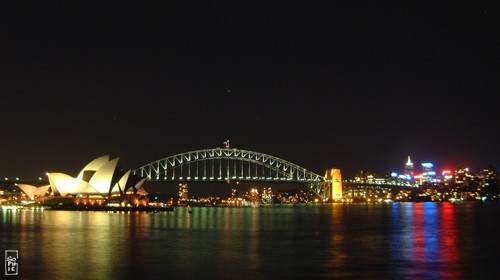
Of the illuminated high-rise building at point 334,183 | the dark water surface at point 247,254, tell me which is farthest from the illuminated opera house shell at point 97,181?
the illuminated high-rise building at point 334,183

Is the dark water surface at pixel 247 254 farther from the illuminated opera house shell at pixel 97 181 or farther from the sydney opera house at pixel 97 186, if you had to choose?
the sydney opera house at pixel 97 186

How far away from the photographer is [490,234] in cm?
4097

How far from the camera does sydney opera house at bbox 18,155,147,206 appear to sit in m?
84.9

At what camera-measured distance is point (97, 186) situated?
8588cm

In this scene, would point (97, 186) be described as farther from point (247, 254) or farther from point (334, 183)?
point (247, 254)

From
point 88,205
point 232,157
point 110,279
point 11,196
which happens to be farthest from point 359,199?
point 110,279

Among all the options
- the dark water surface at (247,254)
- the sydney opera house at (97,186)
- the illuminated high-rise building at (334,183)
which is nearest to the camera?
the dark water surface at (247,254)

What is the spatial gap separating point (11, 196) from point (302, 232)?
9494 cm

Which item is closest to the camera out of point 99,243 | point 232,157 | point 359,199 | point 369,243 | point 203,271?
point 203,271

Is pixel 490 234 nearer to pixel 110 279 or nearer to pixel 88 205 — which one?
pixel 110 279

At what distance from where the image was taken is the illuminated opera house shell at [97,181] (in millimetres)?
84688

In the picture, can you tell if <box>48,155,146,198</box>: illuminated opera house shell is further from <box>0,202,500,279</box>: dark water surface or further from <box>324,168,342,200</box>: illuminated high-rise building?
<box>324,168,342,200</box>: illuminated high-rise building

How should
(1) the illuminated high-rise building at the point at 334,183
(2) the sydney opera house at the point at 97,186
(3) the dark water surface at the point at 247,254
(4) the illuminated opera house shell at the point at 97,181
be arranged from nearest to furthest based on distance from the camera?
(3) the dark water surface at the point at 247,254, (4) the illuminated opera house shell at the point at 97,181, (2) the sydney opera house at the point at 97,186, (1) the illuminated high-rise building at the point at 334,183

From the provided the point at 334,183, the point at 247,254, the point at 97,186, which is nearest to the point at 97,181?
the point at 97,186
